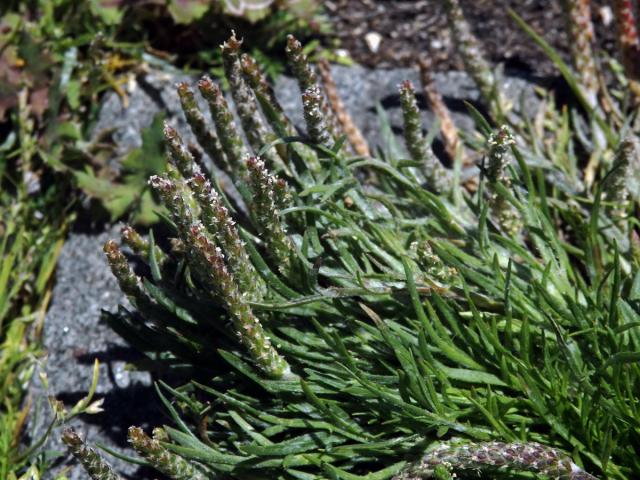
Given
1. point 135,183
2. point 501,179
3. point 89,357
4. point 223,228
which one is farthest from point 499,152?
point 89,357

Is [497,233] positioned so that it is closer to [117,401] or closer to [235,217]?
[235,217]

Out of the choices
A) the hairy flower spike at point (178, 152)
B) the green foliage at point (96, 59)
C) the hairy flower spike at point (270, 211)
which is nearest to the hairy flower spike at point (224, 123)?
the hairy flower spike at point (178, 152)

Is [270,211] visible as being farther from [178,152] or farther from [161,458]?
[161,458]

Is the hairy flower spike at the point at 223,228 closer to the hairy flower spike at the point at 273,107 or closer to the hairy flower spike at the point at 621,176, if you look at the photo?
the hairy flower spike at the point at 273,107

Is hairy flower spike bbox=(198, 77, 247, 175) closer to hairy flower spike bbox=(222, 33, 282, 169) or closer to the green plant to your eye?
hairy flower spike bbox=(222, 33, 282, 169)

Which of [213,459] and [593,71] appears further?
[593,71]

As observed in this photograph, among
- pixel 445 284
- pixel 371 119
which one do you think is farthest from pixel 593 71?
pixel 445 284
